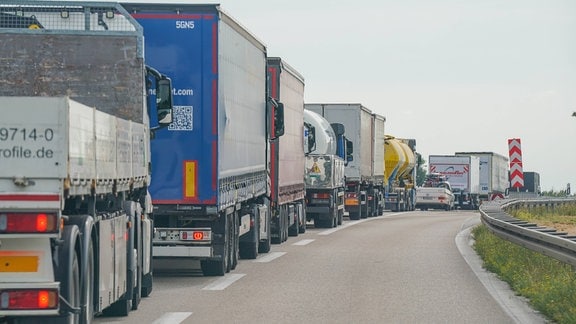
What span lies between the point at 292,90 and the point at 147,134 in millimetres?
15776

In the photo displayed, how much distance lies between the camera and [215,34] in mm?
19219

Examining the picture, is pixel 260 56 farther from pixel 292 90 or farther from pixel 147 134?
→ pixel 147 134

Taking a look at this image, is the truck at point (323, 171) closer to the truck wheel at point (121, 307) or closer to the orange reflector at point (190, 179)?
the orange reflector at point (190, 179)

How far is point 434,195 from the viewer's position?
73.8 meters

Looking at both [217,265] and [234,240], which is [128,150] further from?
[234,240]

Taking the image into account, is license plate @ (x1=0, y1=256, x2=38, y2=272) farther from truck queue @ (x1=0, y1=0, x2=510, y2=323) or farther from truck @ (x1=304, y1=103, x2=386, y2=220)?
truck @ (x1=304, y1=103, x2=386, y2=220)

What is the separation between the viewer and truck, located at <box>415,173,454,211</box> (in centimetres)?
7375

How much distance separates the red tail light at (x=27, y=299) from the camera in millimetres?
10031

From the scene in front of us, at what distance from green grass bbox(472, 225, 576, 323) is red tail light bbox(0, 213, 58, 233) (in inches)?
216

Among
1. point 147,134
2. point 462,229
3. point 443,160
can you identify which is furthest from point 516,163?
point 443,160

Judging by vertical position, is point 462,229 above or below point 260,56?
below

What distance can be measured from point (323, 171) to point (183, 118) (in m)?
19.3

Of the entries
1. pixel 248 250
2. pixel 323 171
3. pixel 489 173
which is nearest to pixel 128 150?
pixel 248 250

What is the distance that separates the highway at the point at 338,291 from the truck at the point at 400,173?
1317 inches
